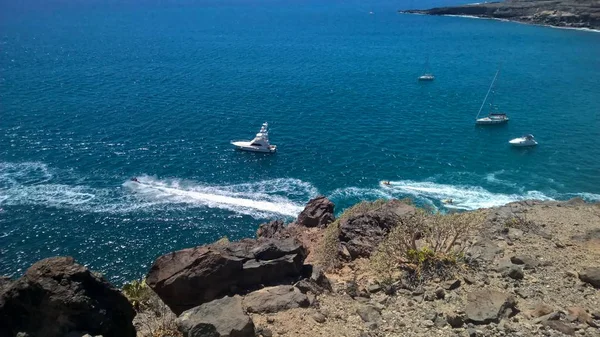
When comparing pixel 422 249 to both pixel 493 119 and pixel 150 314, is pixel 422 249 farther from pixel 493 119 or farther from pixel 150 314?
pixel 493 119

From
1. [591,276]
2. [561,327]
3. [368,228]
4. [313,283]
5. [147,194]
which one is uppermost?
[561,327]

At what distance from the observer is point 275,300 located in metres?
18.2

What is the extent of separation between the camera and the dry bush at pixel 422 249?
20.5 m

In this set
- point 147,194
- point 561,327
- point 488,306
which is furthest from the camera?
point 147,194

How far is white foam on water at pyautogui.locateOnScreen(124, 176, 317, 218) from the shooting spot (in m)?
52.5

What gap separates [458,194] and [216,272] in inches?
1642

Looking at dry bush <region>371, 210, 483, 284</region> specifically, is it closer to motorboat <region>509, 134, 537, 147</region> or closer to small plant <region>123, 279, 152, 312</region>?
small plant <region>123, 279, 152, 312</region>

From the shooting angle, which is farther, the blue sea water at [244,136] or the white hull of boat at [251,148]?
the white hull of boat at [251,148]

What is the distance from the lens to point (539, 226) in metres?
26.8

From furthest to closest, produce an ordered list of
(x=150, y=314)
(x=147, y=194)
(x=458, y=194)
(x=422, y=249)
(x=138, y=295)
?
(x=458, y=194)
(x=147, y=194)
(x=138, y=295)
(x=422, y=249)
(x=150, y=314)

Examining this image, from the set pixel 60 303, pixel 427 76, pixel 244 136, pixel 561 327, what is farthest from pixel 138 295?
pixel 427 76

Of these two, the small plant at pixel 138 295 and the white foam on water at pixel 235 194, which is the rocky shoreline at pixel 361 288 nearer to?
the small plant at pixel 138 295

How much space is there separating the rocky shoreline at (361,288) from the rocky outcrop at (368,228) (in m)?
0.08

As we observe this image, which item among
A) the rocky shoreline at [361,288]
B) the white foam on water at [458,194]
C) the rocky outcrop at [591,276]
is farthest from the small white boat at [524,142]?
the rocky outcrop at [591,276]
